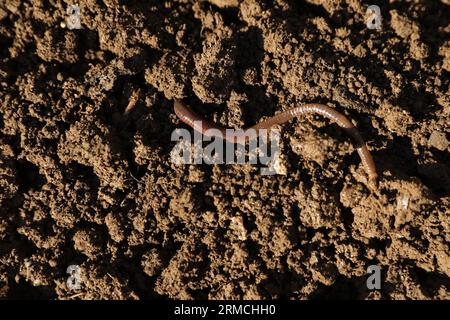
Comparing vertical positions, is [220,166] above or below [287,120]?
below

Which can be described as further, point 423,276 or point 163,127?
point 163,127

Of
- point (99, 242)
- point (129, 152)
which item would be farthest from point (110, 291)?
point (129, 152)

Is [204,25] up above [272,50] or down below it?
above
